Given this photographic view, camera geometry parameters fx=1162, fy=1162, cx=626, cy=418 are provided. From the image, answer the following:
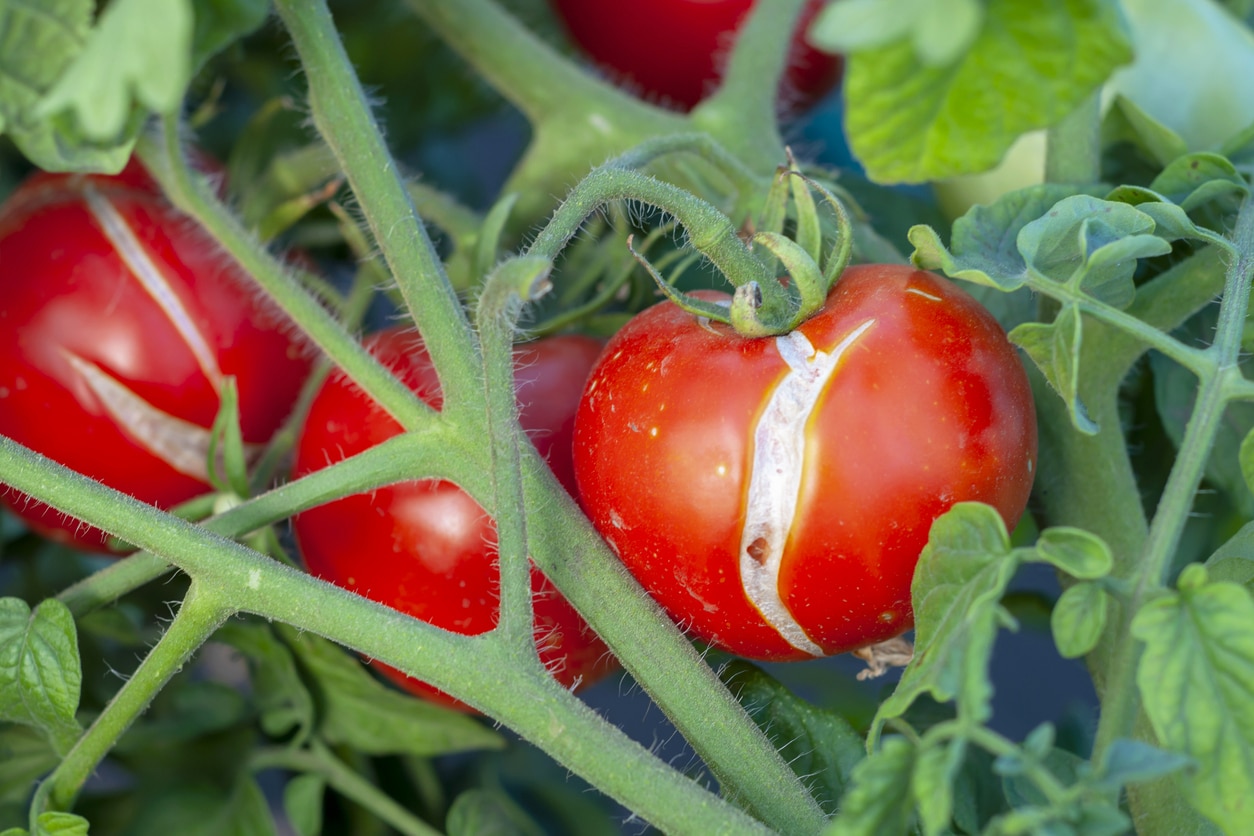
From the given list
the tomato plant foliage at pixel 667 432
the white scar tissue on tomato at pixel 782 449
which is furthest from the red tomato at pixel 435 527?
the white scar tissue on tomato at pixel 782 449

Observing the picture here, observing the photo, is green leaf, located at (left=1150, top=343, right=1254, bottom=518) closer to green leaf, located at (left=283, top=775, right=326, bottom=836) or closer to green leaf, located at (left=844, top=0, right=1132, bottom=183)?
green leaf, located at (left=844, top=0, right=1132, bottom=183)

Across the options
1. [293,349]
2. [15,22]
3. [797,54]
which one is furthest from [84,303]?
[797,54]

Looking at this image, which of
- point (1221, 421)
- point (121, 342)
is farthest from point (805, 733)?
point (121, 342)

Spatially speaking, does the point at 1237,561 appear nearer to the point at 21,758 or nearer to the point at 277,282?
the point at 277,282

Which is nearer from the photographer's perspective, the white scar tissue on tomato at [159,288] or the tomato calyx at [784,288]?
the tomato calyx at [784,288]

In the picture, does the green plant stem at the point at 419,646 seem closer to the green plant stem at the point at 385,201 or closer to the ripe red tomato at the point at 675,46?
the green plant stem at the point at 385,201

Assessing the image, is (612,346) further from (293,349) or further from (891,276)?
(293,349)
